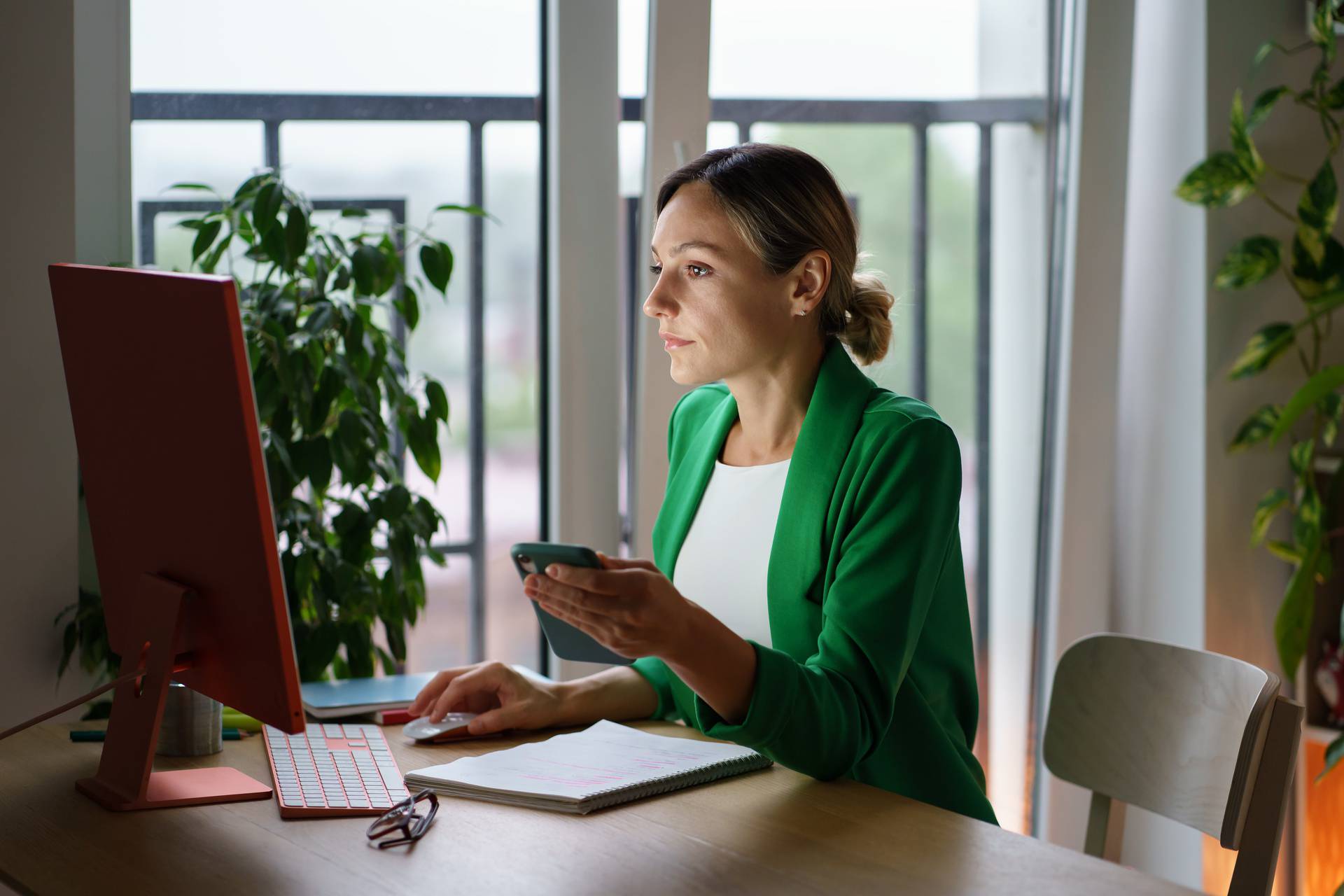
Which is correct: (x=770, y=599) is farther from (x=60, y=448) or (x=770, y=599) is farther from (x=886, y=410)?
(x=60, y=448)

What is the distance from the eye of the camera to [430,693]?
1.53 metres

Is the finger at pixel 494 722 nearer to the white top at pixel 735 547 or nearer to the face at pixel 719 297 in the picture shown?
the white top at pixel 735 547

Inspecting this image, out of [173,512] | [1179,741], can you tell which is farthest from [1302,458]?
[173,512]

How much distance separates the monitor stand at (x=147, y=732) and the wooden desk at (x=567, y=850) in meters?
0.02

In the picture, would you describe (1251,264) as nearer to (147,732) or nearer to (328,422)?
(328,422)

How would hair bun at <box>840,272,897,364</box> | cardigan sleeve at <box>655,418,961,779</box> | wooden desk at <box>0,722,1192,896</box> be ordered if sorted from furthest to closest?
hair bun at <box>840,272,897,364</box>, cardigan sleeve at <box>655,418,961,779</box>, wooden desk at <box>0,722,1192,896</box>

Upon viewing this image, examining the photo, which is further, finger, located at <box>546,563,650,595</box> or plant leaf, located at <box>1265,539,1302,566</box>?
plant leaf, located at <box>1265,539,1302,566</box>

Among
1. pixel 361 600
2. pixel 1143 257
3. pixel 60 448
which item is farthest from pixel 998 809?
pixel 60 448

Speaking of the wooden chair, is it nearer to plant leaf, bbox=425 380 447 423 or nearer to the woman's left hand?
the woman's left hand

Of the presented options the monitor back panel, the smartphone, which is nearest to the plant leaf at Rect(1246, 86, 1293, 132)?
the smartphone

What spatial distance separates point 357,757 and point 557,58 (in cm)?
145

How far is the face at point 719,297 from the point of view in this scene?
5.13ft

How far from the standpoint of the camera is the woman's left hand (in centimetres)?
115

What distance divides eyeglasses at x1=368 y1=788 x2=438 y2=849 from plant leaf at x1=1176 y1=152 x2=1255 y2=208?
77.5 inches
